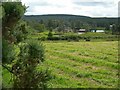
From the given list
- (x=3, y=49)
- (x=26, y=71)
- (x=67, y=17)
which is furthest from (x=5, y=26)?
(x=67, y=17)

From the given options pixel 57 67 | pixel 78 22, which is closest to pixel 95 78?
pixel 57 67

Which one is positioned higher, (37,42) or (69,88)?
(37,42)

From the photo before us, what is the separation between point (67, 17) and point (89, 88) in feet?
452

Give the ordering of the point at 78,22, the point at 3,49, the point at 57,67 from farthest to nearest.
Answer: the point at 78,22, the point at 57,67, the point at 3,49

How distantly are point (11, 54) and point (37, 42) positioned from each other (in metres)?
0.62

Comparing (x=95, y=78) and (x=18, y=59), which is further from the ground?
(x=18, y=59)

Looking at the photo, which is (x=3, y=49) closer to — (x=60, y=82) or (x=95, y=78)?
(x=60, y=82)

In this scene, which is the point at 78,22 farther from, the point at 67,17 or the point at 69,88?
the point at 69,88

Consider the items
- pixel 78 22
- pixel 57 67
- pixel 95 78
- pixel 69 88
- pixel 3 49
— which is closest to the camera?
pixel 3 49

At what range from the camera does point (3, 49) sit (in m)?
6.25

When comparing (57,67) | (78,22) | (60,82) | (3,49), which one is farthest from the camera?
(78,22)

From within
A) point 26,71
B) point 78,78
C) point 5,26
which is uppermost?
point 5,26

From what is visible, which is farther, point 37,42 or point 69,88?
point 69,88

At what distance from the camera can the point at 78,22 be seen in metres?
139
